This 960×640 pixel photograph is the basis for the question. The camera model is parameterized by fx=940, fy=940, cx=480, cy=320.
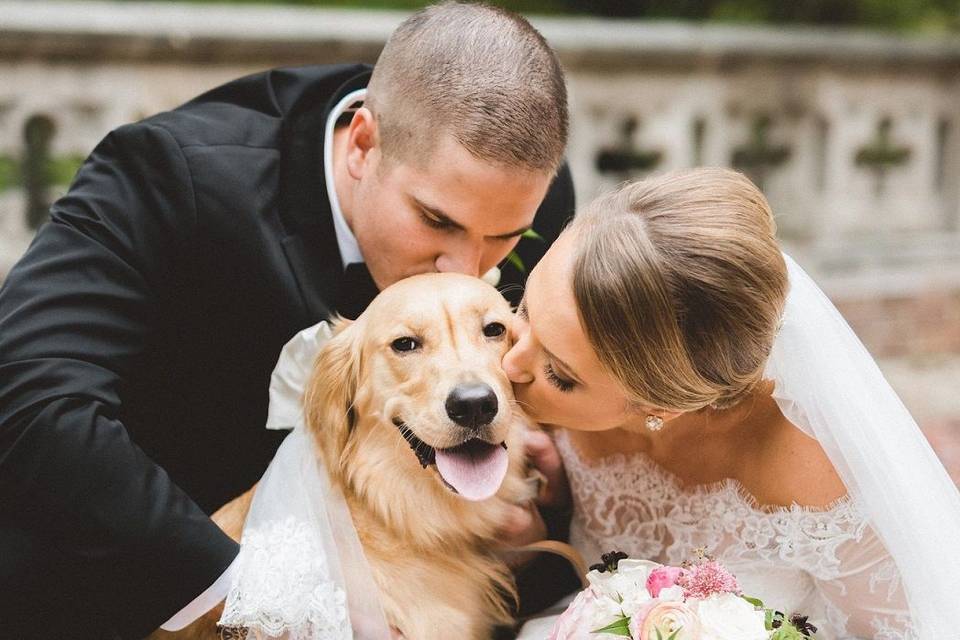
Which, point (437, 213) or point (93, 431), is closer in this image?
point (93, 431)

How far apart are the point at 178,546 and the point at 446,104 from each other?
119cm

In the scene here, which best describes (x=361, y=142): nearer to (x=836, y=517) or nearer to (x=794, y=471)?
(x=794, y=471)

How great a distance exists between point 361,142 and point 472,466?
95 centimetres

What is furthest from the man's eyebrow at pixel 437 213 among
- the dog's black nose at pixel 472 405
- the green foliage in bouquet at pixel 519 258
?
the green foliage in bouquet at pixel 519 258

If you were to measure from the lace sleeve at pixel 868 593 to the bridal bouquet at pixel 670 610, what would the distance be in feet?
1.18

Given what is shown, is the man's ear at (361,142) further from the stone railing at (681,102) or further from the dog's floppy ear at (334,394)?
the stone railing at (681,102)

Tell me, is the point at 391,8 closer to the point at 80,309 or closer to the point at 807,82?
the point at 807,82

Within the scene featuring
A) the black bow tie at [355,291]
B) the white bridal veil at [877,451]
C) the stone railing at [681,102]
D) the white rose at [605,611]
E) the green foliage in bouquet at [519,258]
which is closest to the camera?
the white rose at [605,611]

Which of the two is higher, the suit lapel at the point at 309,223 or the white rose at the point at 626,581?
the suit lapel at the point at 309,223

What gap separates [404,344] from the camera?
2256 mm

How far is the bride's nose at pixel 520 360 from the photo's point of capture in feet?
7.04

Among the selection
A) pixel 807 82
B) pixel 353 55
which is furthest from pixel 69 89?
pixel 807 82

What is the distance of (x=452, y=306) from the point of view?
7.31 feet

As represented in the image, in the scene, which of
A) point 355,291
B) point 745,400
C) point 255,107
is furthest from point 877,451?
point 255,107
